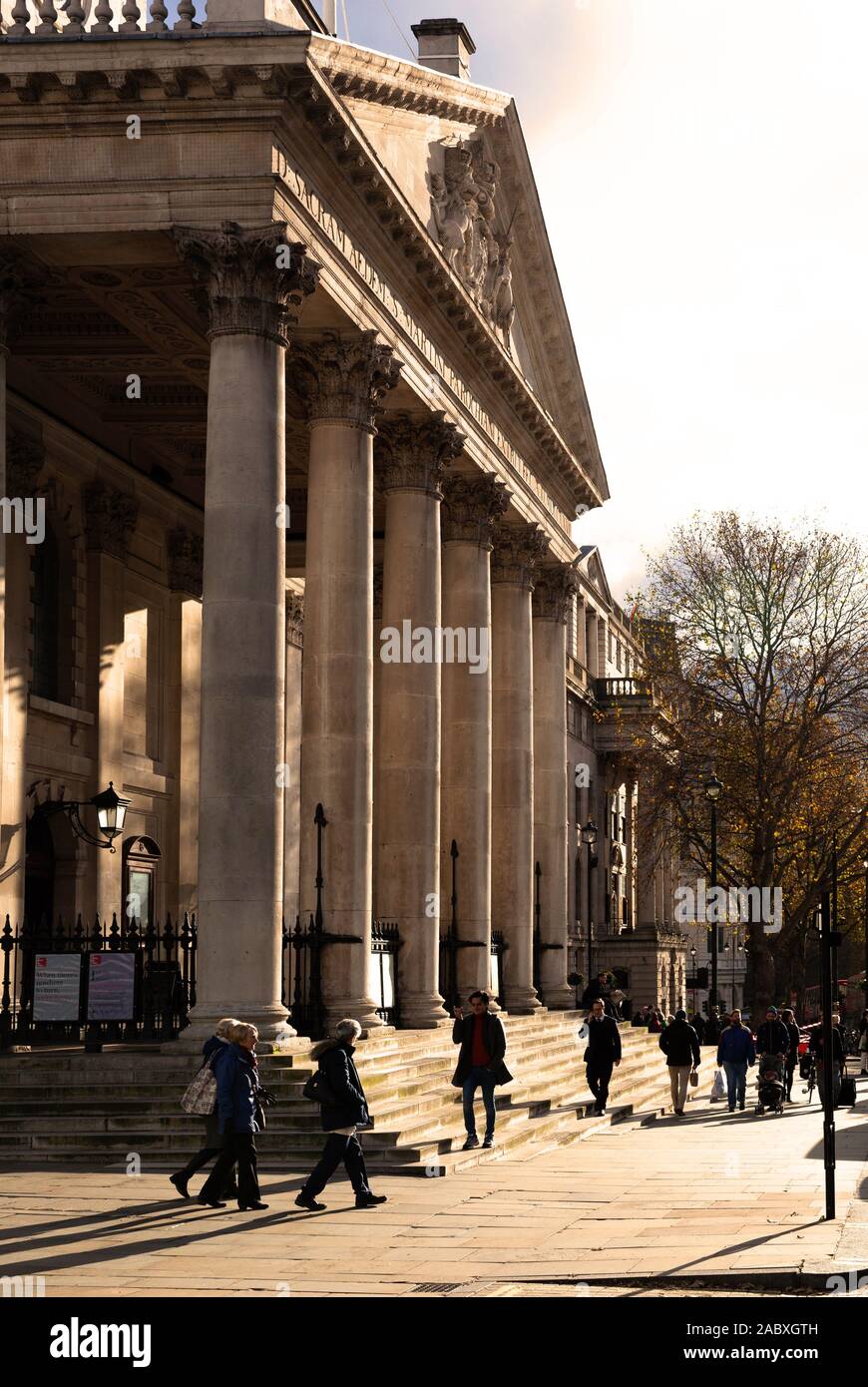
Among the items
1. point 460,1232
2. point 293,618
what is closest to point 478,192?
point 293,618

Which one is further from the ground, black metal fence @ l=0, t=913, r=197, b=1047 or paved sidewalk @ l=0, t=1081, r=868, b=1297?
black metal fence @ l=0, t=913, r=197, b=1047

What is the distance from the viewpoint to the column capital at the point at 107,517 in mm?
33469

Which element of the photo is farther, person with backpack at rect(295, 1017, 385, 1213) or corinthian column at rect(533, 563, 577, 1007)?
corinthian column at rect(533, 563, 577, 1007)

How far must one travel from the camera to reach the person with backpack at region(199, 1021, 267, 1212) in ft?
53.9

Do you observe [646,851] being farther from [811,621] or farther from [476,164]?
[476,164]

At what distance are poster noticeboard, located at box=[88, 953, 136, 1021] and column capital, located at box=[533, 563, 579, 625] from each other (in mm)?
23002

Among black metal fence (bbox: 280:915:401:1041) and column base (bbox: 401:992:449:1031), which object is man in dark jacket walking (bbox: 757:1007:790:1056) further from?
black metal fence (bbox: 280:915:401:1041)

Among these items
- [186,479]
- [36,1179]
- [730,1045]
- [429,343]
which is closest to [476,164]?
[429,343]

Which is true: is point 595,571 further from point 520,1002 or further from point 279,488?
point 279,488

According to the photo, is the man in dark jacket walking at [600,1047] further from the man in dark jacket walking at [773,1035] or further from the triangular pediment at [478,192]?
the triangular pediment at [478,192]

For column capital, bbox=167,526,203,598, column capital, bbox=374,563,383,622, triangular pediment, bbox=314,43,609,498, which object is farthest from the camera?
column capital, bbox=374,563,383,622

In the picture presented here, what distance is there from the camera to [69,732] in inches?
1280

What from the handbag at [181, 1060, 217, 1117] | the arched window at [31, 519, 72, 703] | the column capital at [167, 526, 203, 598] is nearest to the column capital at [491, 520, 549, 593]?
the column capital at [167, 526, 203, 598]

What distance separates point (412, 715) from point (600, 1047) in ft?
20.7
